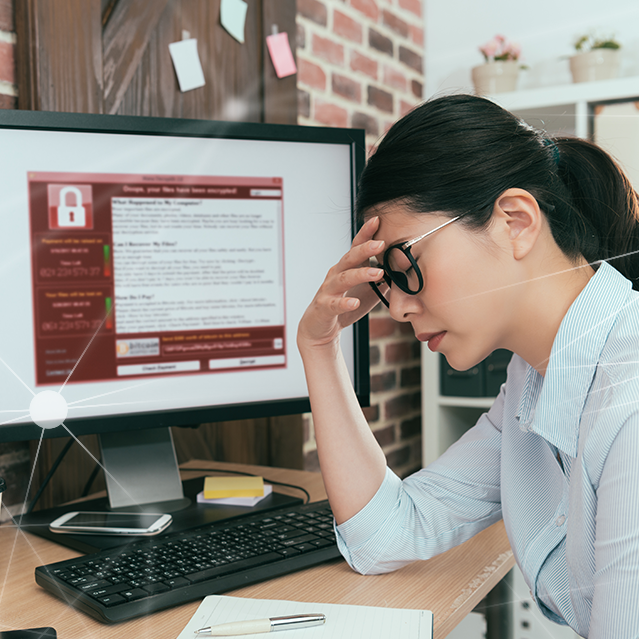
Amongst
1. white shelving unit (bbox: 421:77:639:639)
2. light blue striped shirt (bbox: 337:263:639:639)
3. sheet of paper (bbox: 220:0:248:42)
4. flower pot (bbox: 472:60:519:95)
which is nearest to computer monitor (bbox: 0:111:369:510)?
light blue striped shirt (bbox: 337:263:639:639)

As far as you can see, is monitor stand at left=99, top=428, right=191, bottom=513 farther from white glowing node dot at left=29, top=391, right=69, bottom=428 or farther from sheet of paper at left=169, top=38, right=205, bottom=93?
sheet of paper at left=169, top=38, right=205, bottom=93

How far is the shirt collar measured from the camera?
642 mm

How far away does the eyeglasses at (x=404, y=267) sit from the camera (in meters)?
0.68

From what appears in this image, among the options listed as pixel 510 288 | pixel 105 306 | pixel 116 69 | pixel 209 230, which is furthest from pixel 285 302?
pixel 116 69

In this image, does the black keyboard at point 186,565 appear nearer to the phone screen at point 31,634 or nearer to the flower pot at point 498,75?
the phone screen at point 31,634

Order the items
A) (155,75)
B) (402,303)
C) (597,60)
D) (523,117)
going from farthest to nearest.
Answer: (597,60) → (523,117) → (155,75) → (402,303)

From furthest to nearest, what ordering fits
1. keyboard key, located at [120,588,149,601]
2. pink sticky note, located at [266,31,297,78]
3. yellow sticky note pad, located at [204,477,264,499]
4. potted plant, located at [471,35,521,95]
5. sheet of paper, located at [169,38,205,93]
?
potted plant, located at [471,35,521,95] < pink sticky note, located at [266,31,297,78] < sheet of paper, located at [169,38,205,93] < yellow sticky note pad, located at [204,477,264,499] < keyboard key, located at [120,588,149,601]

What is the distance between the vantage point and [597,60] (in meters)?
1.73

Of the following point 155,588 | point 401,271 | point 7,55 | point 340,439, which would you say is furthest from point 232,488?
point 7,55

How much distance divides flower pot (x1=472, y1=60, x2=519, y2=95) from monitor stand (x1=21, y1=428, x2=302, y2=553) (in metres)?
1.39

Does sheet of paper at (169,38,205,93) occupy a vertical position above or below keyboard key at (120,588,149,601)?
above

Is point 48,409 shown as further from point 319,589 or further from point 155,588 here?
point 319,589

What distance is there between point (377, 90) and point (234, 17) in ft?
1.86

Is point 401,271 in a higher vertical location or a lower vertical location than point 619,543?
higher
